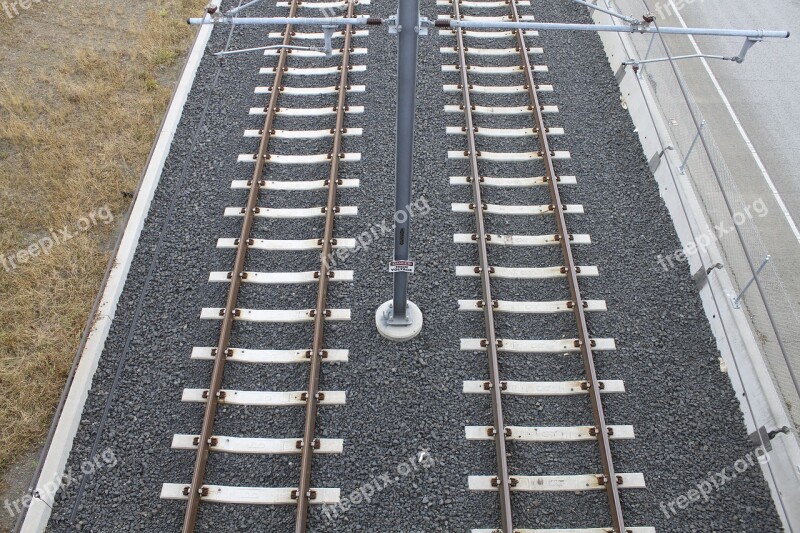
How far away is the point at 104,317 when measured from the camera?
7.93m

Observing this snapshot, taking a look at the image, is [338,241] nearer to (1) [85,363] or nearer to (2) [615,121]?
(1) [85,363]

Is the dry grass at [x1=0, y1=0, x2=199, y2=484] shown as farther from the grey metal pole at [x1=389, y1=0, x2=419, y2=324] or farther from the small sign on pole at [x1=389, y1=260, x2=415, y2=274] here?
the grey metal pole at [x1=389, y1=0, x2=419, y2=324]

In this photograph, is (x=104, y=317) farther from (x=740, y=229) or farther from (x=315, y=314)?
(x=740, y=229)

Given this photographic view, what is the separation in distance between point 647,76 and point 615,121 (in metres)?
0.98

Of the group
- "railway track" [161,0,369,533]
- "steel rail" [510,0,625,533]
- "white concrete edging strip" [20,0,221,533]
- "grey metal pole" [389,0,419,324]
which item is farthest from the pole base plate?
"white concrete edging strip" [20,0,221,533]

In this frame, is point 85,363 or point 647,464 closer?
point 647,464

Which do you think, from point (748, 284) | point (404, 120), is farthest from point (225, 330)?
point (748, 284)

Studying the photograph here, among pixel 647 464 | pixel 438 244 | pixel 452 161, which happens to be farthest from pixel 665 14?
pixel 647 464

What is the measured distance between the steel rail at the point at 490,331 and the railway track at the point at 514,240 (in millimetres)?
13

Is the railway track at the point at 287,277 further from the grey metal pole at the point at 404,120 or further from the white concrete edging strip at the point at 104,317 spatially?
the grey metal pole at the point at 404,120

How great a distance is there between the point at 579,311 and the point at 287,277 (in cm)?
410

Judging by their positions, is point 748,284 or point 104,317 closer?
point 748,284

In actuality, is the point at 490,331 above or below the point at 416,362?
above

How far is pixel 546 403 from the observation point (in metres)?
7.37
